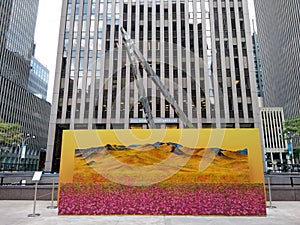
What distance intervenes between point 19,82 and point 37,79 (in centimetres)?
2221

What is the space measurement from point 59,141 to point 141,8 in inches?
1121

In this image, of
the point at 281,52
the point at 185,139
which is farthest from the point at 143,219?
the point at 281,52

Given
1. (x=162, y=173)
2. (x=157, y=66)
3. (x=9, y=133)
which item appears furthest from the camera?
(x=9, y=133)

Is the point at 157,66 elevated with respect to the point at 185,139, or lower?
elevated

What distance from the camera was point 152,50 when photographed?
41750mm

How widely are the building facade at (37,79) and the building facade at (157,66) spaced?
72713 millimetres

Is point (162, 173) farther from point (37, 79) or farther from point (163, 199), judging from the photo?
point (37, 79)

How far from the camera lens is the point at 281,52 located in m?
102

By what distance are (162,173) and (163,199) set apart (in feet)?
4.07

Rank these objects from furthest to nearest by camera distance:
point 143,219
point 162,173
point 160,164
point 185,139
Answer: point 185,139 → point 160,164 → point 162,173 → point 143,219

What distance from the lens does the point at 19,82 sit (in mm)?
91375

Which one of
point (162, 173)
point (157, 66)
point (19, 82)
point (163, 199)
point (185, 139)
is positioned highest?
point (19, 82)

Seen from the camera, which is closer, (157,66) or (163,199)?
(163,199)

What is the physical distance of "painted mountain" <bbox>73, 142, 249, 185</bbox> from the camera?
12.0 metres
